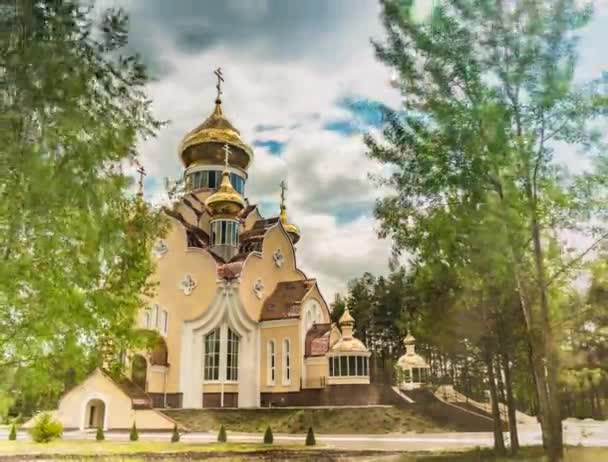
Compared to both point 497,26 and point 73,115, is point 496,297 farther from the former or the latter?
point 73,115

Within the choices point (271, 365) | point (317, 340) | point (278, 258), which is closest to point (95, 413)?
point (271, 365)

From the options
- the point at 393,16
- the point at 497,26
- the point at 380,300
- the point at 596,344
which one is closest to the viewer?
the point at 596,344

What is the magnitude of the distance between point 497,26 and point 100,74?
482cm

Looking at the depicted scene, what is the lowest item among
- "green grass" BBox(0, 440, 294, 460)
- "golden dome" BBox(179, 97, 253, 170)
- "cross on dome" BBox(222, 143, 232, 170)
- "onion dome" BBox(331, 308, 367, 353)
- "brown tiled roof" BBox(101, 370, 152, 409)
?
"green grass" BBox(0, 440, 294, 460)

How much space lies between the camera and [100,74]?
6.06 metres

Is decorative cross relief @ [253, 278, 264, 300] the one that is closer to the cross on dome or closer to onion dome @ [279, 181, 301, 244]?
onion dome @ [279, 181, 301, 244]

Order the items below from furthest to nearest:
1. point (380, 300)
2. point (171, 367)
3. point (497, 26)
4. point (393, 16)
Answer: point (380, 300) → point (171, 367) → point (393, 16) → point (497, 26)

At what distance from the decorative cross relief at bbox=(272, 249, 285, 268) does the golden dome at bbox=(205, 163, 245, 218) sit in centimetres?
205

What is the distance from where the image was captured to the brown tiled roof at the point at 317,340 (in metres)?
16.5

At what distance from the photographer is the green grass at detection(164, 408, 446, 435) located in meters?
10.1

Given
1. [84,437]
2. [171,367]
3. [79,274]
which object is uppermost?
[79,274]

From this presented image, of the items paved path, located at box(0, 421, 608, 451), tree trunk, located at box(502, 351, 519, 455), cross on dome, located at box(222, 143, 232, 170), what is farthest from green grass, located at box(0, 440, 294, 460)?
cross on dome, located at box(222, 143, 232, 170)

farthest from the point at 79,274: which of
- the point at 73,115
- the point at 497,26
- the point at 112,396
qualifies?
the point at 112,396

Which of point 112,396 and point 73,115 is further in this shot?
point 112,396
